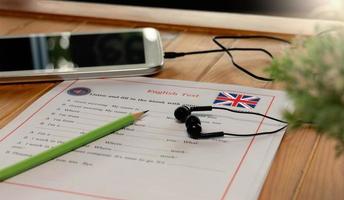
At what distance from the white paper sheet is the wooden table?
2 centimetres

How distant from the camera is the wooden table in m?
0.53

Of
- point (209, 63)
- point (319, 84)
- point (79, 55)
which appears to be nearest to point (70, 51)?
point (79, 55)

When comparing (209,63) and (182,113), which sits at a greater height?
(209,63)

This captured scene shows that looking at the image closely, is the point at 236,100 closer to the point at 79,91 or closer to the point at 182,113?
the point at 182,113

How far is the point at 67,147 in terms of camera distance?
0.58 m

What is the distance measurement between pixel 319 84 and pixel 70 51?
453mm

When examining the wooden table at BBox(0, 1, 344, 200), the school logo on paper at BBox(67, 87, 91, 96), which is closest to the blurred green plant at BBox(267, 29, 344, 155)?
the wooden table at BBox(0, 1, 344, 200)

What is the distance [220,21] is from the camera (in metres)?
0.89

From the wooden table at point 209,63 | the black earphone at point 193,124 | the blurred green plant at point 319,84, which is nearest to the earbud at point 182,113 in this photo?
the black earphone at point 193,124

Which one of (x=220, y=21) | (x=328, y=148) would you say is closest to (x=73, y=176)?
(x=328, y=148)

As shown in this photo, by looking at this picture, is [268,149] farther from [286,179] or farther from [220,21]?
[220,21]

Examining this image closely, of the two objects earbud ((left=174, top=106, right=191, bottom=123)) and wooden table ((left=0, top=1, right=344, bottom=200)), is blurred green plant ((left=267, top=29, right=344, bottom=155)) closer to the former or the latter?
wooden table ((left=0, top=1, right=344, bottom=200))

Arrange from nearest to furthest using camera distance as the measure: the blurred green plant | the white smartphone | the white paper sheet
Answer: the blurred green plant < the white paper sheet < the white smartphone

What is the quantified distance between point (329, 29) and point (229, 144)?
19 centimetres
